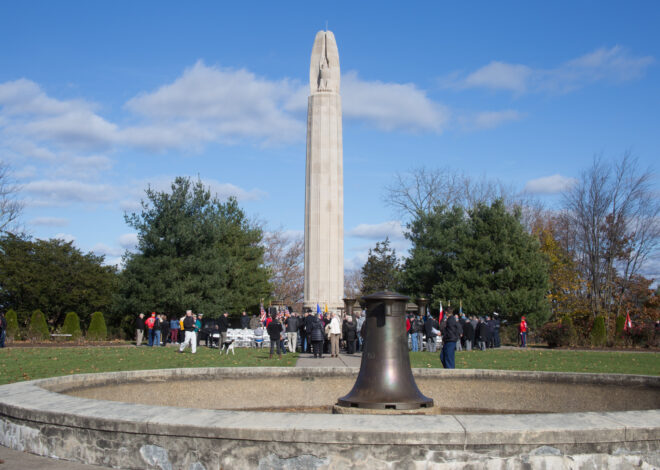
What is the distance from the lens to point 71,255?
154 feet

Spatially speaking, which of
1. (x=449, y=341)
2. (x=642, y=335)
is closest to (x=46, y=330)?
(x=449, y=341)

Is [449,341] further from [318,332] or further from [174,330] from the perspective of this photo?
[174,330]

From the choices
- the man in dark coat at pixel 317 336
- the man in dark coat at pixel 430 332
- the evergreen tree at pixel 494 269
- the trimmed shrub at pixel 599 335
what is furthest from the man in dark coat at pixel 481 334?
the evergreen tree at pixel 494 269

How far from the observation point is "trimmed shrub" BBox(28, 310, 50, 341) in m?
36.8

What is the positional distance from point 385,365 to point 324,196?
35.6 m

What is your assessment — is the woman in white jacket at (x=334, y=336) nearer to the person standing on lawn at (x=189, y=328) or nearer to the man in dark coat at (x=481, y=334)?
the person standing on lawn at (x=189, y=328)

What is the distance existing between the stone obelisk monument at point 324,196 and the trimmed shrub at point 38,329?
51.5 feet

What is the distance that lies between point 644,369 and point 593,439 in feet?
54.9

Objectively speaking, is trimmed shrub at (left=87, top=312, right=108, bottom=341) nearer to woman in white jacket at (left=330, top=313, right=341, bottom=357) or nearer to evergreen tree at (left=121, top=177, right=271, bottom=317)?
evergreen tree at (left=121, top=177, right=271, bottom=317)

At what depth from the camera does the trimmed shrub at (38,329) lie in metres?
36.8

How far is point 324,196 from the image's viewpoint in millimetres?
43625

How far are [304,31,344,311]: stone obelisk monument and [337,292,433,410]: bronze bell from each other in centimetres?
3481

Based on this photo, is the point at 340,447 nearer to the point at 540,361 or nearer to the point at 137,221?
the point at 540,361

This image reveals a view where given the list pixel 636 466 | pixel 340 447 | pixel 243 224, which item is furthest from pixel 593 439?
pixel 243 224
